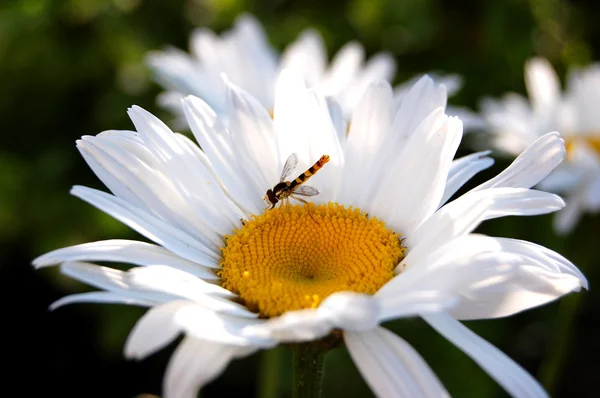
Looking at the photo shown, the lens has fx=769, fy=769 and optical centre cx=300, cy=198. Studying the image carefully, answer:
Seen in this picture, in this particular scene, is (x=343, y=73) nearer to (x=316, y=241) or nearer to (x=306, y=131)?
(x=306, y=131)

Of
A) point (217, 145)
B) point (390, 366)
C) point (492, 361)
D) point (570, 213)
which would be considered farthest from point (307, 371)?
point (570, 213)

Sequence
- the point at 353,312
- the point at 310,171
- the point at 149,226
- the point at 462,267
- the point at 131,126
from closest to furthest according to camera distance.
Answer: the point at 353,312
the point at 462,267
the point at 149,226
the point at 310,171
the point at 131,126

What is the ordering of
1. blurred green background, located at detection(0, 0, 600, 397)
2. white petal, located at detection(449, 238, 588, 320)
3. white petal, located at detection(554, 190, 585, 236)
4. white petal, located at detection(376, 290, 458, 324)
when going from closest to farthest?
white petal, located at detection(376, 290, 458, 324)
white petal, located at detection(449, 238, 588, 320)
white petal, located at detection(554, 190, 585, 236)
blurred green background, located at detection(0, 0, 600, 397)

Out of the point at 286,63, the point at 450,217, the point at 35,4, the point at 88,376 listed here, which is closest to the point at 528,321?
the point at 286,63

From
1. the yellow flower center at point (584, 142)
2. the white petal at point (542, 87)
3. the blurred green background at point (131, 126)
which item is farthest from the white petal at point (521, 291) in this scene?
the white petal at point (542, 87)

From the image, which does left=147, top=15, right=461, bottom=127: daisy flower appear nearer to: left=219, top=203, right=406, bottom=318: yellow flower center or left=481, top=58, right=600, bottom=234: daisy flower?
left=481, top=58, right=600, bottom=234: daisy flower

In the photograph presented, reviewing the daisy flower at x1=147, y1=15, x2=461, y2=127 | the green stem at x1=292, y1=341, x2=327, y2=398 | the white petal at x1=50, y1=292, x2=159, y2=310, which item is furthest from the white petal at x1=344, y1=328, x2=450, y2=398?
the daisy flower at x1=147, y1=15, x2=461, y2=127

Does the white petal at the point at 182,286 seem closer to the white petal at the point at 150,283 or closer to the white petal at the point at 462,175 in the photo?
the white petal at the point at 150,283

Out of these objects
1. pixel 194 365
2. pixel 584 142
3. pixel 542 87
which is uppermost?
pixel 194 365
